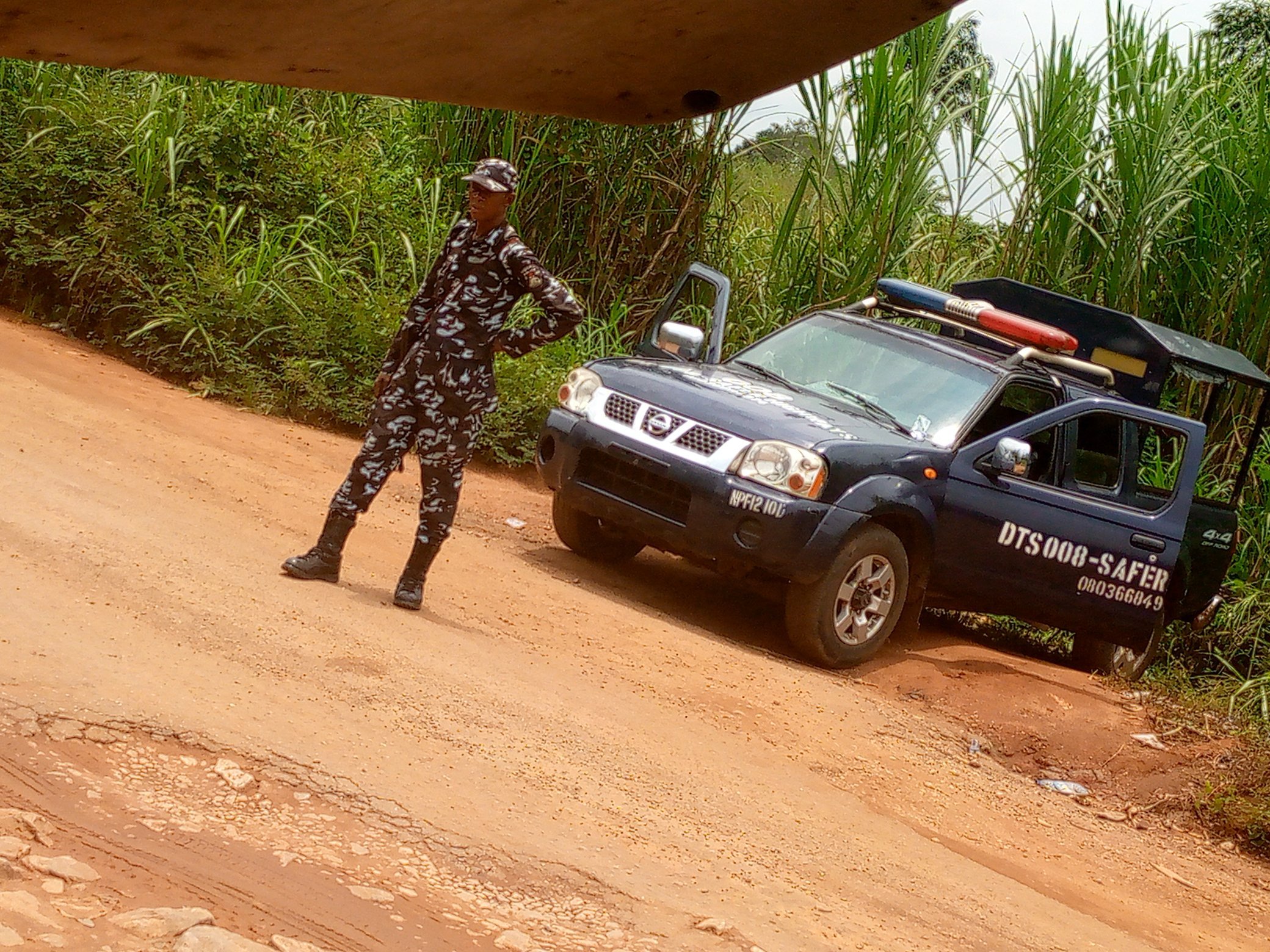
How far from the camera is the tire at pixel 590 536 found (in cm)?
805

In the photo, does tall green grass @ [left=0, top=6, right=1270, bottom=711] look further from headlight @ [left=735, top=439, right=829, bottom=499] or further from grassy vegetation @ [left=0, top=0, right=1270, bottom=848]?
headlight @ [left=735, top=439, right=829, bottom=499]

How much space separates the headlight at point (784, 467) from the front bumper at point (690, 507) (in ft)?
0.17

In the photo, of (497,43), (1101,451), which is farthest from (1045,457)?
(497,43)

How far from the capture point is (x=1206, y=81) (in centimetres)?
1160

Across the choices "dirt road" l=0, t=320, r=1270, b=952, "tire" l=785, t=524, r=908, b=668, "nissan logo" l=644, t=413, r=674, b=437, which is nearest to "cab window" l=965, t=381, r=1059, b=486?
"tire" l=785, t=524, r=908, b=668

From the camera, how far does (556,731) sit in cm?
509

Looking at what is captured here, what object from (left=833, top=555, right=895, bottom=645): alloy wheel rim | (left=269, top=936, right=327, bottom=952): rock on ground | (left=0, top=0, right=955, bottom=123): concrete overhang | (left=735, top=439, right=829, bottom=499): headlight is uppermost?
(left=0, top=0, right=955, bottom=123): concrete overhang

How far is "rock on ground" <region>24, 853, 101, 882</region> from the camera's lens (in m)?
3.25

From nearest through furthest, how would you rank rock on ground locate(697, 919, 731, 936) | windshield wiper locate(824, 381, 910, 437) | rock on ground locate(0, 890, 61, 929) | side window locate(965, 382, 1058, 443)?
rock on ground locate(0, 890, 61, 929)
rock on ground locate(697, 919, 731, 936)
windshield wiper locate(824, 381, 910, 437)
side window locate(965, 382, 1058, 443)

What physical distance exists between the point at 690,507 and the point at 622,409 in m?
0.70

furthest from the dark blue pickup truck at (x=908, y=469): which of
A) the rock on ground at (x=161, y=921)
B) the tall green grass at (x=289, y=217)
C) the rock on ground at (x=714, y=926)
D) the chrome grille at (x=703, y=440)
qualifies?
the rock on ground at (x=161, y=921)

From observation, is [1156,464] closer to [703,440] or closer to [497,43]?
[703,440]

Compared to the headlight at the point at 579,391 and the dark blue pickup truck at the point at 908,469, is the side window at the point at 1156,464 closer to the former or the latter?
the dark blue pickup truck at the point at 908,469

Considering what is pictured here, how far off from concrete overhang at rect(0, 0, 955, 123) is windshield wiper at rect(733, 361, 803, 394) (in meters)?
6.52
